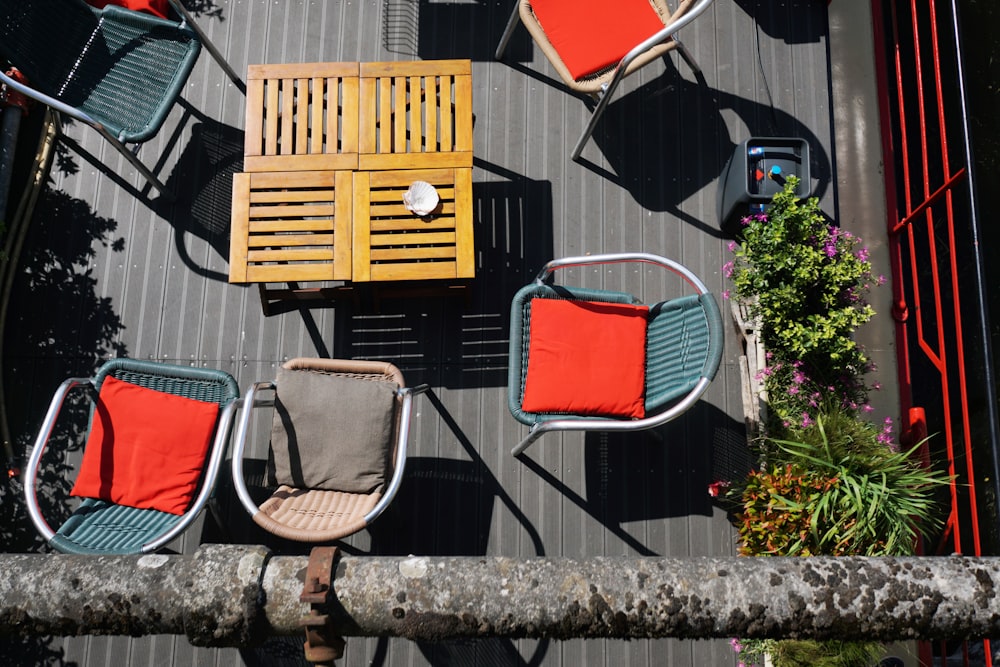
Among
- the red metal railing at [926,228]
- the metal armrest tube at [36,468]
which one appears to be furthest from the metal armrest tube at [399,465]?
the red metal railing at [926,228]

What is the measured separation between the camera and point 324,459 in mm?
3107

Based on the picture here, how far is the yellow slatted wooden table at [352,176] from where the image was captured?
332 cm

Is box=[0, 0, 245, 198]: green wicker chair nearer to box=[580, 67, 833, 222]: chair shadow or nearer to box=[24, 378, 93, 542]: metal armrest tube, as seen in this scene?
box=[24, 378, 93, 542]: metal armrest tube

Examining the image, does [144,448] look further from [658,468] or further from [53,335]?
[658,468]

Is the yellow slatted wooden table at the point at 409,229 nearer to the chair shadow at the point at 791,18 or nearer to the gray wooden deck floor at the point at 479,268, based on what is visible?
the gray wooden deck floor at the point at 479,268

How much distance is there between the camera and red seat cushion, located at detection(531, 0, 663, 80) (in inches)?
146

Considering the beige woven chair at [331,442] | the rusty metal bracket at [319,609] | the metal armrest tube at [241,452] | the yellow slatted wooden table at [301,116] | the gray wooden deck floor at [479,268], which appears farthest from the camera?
the gray wooden deck floor at [479,268]

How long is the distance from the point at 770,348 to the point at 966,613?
7.76 feet

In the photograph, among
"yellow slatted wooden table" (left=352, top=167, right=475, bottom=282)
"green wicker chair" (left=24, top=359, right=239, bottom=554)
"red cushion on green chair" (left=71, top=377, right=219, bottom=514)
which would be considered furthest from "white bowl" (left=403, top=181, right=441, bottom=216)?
"red cushion on green chair" (left=71, top=377, right=219, bottom=514)

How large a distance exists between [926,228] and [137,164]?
5021mm

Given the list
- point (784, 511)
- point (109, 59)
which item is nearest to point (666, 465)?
point (784, 511)

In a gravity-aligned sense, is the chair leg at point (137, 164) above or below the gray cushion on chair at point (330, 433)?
above

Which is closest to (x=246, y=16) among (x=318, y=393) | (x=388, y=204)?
(x=388, y=204)

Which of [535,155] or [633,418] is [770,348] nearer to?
[633,418]
